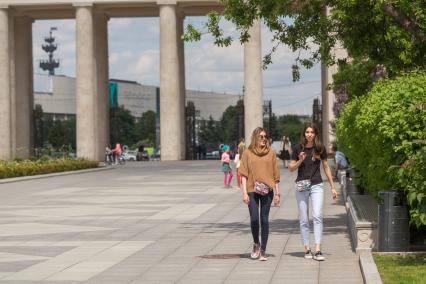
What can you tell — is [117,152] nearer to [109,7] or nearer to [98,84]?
[98,84]

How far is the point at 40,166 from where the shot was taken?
56.4 m

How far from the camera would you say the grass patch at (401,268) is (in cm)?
1262

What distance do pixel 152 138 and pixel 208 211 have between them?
16162 centimetres

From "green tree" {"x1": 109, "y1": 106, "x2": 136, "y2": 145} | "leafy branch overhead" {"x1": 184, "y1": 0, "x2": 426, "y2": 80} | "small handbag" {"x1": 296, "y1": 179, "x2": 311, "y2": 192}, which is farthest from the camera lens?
"green tree" {"x1": 109, "y1": 106, "x2": 136, "y2": 145}

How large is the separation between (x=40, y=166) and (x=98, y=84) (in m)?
27.1

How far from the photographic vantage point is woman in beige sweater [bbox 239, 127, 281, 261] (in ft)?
53.2

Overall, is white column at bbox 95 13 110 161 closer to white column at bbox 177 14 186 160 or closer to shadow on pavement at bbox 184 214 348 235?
white column at bbox 177 14 186 160

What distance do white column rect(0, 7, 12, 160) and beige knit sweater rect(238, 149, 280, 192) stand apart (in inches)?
2586

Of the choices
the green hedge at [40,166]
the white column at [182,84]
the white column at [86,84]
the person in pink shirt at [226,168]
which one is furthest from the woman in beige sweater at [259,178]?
the white column at [182,84]

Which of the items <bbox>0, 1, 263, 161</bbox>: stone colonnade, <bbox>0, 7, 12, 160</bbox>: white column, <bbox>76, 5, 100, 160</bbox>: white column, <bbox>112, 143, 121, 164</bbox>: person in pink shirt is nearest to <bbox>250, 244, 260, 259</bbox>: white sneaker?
<bbox>0, 1, 263, 161</bbox>: stone colonnade

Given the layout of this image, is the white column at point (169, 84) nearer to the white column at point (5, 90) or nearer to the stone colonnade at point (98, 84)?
the stone colonnade at point (98, 84)

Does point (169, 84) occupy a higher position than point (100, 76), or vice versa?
point (100, 76)

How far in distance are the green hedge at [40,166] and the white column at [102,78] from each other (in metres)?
14.0

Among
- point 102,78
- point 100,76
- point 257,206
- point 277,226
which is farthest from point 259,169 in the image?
point 102,78
